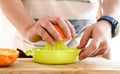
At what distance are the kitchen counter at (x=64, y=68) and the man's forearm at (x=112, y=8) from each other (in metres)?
0.22

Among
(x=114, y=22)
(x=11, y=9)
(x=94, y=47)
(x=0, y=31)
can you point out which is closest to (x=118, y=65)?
(x=94, y=47)

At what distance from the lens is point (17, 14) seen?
855 mm

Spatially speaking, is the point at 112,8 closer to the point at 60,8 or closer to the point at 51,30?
the point at 60,8

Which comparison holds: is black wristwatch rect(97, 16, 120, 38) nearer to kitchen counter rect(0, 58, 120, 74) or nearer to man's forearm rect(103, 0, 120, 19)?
man's forearm rect(103, 0, 120, 19)

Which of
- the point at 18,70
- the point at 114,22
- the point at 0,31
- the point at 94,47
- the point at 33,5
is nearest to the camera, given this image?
the point at 18,70

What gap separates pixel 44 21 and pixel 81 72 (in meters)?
0.19

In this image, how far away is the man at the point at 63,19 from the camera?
0.72m

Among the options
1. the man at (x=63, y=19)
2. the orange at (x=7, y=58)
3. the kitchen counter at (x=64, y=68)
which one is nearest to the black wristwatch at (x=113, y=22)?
the man at (x=63, y=19)

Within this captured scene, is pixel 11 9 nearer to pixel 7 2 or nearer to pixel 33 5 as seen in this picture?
pixel 7 2

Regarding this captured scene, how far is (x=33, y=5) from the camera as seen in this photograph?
1007 millimetres

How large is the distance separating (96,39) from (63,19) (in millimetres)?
106

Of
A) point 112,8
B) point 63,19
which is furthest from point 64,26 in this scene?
point 112,8

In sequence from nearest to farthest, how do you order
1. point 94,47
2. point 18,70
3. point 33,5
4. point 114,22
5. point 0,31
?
point 18,70, point 94,47, point 114,22, point 33,5, point 0,31

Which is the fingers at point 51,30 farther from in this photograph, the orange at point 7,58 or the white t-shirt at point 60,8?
the white t-shirt at point 60,8
